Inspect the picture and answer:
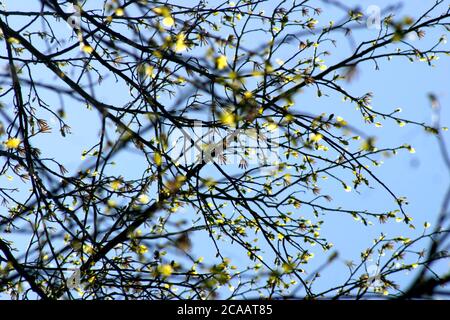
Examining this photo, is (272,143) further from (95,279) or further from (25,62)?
(25,62)

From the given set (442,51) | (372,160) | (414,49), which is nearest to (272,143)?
(372,160)

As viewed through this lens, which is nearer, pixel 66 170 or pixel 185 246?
pixel 185 246

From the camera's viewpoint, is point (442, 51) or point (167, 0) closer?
point (442, 51)

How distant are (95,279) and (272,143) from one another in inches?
74.4

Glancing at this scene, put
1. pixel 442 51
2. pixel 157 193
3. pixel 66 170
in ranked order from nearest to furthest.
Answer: pixel 157 193 < pixel 442 51 < pixel 66 170

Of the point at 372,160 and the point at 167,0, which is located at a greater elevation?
the point at 167,0

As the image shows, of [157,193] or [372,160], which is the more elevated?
[372,160]

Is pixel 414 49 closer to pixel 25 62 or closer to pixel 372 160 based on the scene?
pixel 372 160

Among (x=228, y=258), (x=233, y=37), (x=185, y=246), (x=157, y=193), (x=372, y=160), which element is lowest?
(x=185, y=246)

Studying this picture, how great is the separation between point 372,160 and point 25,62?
125 inches

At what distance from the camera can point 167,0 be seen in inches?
169
